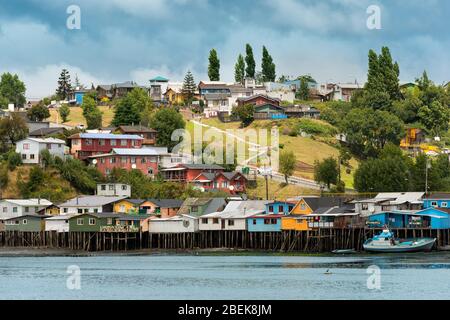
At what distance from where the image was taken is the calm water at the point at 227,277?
217ft

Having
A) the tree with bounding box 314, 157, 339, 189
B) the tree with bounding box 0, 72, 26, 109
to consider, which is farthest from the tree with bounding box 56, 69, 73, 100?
the tree with bounding box 314, 157, 339, 189

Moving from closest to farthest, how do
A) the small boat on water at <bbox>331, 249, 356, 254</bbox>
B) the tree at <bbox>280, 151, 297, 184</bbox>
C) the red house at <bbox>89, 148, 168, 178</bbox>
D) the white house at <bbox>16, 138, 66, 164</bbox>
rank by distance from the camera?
the small boat on water at <bbox>331, 249, 356, 254</bbox>, the white house at <bbox>16, 138, 66, 164</bbox>, the tree at <bbox>280, 151, 297, 184</bbox>, the red house at <bbox>89, 148, 168, 178</bbox>

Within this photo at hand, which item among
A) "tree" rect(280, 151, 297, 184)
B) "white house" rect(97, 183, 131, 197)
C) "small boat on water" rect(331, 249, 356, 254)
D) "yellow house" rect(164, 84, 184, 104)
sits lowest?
"small boat on water" rect(331, 249, 356, 254)

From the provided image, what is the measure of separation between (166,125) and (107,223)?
41826 mm

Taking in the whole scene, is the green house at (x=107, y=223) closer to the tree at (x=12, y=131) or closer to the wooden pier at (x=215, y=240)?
the wooden pier at (x=215, y=240)

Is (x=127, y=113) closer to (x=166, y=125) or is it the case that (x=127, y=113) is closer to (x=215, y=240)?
(x=166, y=125)

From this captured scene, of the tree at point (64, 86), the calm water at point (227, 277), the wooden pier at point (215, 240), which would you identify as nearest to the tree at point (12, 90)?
the tree at point (64, 86)

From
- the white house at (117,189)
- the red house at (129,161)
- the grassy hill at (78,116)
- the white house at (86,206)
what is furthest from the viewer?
the grassy hill at (78,116)

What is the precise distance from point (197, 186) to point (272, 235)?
23453 millimetres

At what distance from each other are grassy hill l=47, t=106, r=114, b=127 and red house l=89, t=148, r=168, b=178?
28232mm

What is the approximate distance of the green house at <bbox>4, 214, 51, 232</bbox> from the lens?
105250 millimetres

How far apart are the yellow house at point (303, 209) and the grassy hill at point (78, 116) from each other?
58728 millimetres

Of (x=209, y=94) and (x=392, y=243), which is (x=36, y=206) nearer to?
(x=392, y=243)

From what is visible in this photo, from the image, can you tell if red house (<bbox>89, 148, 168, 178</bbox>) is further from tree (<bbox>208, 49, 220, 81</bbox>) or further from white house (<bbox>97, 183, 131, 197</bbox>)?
tree (<bbox>208, 49, 220, 81</bbox>)
